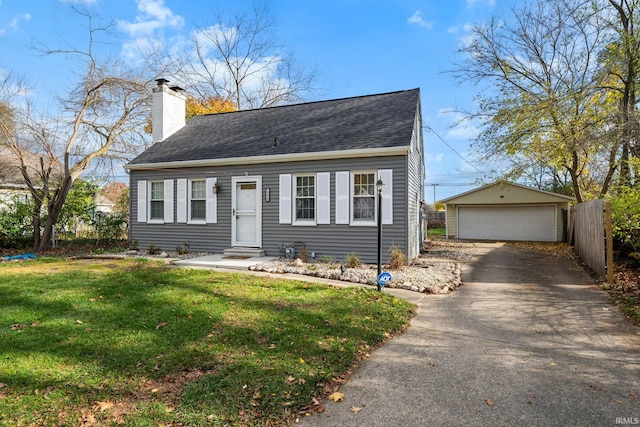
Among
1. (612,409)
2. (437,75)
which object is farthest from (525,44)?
(612,409)

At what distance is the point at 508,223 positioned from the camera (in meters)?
19.9

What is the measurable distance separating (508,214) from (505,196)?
114cm

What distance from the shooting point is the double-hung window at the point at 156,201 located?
1244cm

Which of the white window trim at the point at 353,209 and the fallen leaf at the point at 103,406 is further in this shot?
the white window trim at the point at 353,209

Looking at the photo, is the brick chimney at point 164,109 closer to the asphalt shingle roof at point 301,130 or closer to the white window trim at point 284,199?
the asphalt shingle roof at point 301,130

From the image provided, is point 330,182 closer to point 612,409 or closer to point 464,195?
point 612,409

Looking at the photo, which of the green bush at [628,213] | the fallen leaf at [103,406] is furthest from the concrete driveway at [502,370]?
the green bush at [628,213]

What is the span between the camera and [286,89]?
24891 millimetres

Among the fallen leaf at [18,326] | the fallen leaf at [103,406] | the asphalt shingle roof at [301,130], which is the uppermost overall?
the asphalt shingle roof at [301,130]

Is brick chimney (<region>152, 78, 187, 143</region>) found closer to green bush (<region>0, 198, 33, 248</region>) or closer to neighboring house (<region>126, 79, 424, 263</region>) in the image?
neighboring house (<region>126, 79, 424, 263</region>)

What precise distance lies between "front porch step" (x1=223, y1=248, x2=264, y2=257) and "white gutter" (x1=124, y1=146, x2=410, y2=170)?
269cm

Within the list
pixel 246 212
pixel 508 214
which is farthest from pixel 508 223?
pixel 246 212

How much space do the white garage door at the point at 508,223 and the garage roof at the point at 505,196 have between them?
2.00ft

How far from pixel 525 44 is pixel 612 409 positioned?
627 inches
